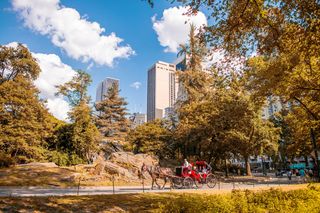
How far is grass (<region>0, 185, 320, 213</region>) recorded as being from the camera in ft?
26.1

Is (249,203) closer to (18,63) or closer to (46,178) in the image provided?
(46,178)

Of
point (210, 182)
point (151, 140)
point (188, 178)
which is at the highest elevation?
point (151, 140)

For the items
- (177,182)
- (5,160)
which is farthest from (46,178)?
(177,182)

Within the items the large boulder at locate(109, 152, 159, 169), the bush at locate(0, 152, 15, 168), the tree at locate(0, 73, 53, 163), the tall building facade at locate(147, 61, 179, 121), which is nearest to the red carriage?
the large boulder at locate(109, 152, 159, 169)

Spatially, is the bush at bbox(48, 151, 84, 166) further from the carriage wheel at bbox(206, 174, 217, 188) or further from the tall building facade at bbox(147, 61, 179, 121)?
the tall building facade at bbox(147, 61, 179, 121)

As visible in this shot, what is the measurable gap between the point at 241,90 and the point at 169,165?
14530 millimetres

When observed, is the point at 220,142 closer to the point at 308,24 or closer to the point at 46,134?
the point at 46,134

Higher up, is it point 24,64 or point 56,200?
point 24,64

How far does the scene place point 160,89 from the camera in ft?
467

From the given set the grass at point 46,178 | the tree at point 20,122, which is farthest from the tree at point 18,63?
the grass at point 46,178

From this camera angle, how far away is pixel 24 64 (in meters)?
31.1

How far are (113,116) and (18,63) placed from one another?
31208 mm

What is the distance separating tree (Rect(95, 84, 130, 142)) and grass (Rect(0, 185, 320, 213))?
45042 mm

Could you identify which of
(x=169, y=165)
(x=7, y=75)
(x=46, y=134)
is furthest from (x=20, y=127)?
(x=169, y=165)
